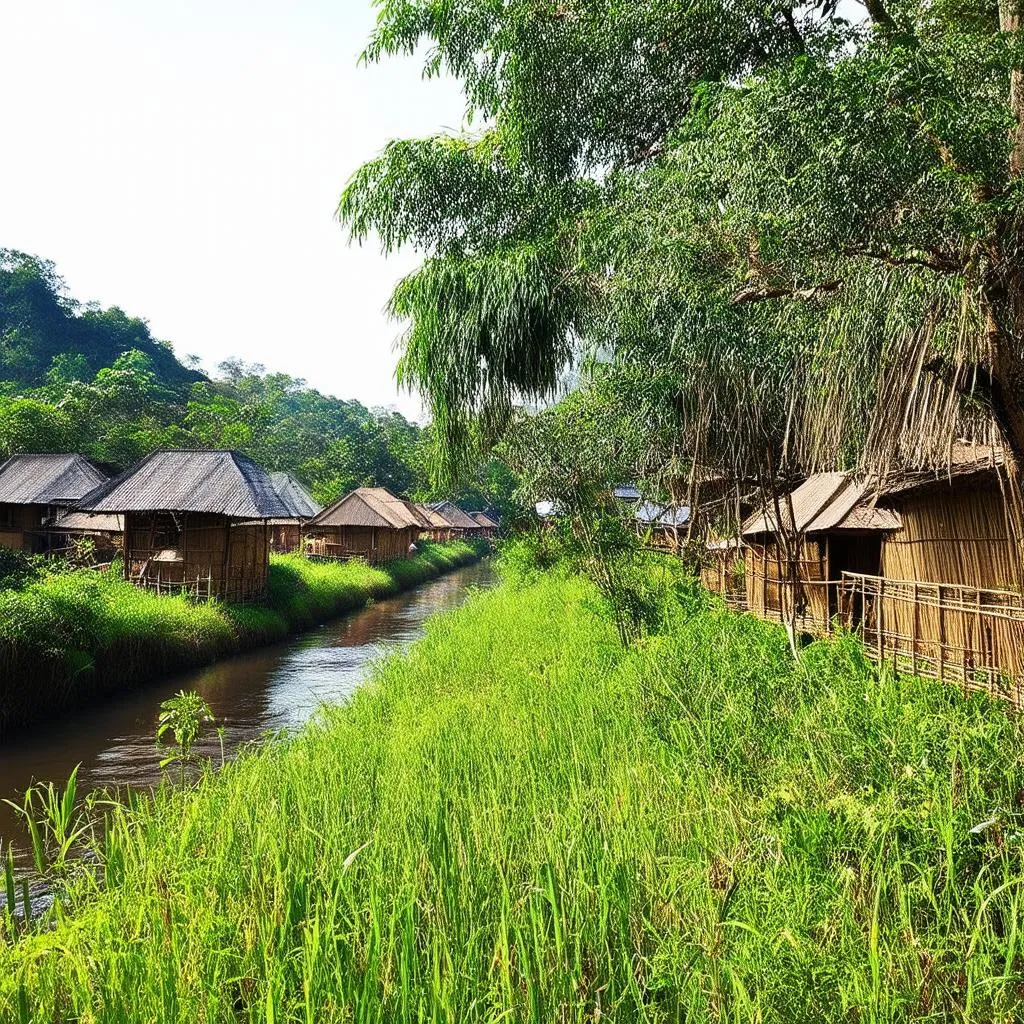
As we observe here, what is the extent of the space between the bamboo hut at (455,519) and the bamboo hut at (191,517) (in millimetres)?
33135

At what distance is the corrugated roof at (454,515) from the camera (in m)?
53.2

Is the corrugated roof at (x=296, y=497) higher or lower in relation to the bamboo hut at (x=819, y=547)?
higher

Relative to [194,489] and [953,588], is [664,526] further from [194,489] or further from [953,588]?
[953,588]

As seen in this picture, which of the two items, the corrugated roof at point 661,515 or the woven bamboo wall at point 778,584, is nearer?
the woven bamboo wall at point 778,584

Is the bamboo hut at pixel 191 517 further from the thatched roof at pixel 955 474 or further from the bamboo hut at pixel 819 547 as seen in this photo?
the thatched roof at pixel 955 474

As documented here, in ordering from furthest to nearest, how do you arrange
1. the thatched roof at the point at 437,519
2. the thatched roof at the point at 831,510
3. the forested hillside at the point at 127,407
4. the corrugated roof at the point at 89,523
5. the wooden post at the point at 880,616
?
1. the thatched roof at the point at 437,519
2. the forested hillside at the point at 127,407
3. the corrugated roof at the point at 89,523
4. the thatched roof at the point at 831,510
5. the wooden post at the point at 880,616

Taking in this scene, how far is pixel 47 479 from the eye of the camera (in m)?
21.4

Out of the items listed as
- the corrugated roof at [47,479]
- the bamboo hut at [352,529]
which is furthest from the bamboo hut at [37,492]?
the bamboo hut at [352,529]

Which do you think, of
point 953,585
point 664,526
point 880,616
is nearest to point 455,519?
point 664,526

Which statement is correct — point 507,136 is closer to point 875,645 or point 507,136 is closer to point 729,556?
point 875,645

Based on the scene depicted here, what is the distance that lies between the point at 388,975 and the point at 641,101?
21.8 feet

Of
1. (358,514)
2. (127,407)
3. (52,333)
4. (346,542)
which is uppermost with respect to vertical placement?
(52,333)

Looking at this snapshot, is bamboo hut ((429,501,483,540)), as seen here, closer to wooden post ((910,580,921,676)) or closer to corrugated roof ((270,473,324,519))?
corrugated roof ((270,473,324,519))

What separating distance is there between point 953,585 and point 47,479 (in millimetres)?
22404
